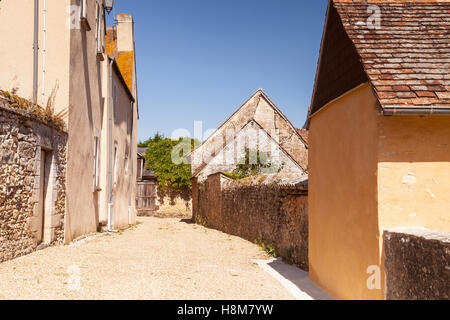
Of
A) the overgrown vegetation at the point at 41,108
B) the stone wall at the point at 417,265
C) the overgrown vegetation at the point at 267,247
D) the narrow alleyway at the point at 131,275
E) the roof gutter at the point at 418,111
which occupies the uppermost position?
the overgrown vegetation at the point at 41,108

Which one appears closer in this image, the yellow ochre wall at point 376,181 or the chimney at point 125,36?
the yellow ochre wall at point 376,181

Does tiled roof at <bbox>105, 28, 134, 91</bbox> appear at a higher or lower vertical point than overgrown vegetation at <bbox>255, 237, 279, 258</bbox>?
higher

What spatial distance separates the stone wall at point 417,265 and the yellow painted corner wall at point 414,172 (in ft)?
0.98

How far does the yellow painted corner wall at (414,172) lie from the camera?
4.88 metres

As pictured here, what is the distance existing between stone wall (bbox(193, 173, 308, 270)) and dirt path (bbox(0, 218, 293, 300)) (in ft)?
3.49

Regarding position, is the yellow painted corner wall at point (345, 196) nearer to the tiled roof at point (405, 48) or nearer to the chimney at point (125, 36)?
the tiled roof at point (405, 48)

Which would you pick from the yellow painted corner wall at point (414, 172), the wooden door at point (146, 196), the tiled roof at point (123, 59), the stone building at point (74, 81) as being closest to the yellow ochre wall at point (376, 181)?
the yellow painted corner wall at point (414, 172)

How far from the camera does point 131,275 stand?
23.3 ft

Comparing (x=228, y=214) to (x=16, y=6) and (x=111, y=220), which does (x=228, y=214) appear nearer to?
(x=111, y=220)

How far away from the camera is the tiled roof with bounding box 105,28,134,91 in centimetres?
2005

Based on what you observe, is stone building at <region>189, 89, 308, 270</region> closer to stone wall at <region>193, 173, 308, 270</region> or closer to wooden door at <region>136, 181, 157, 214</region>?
stone wall at <region>193, 173, 308, 270</region>

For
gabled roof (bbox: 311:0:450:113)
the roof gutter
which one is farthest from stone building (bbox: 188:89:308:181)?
the roof gutter
